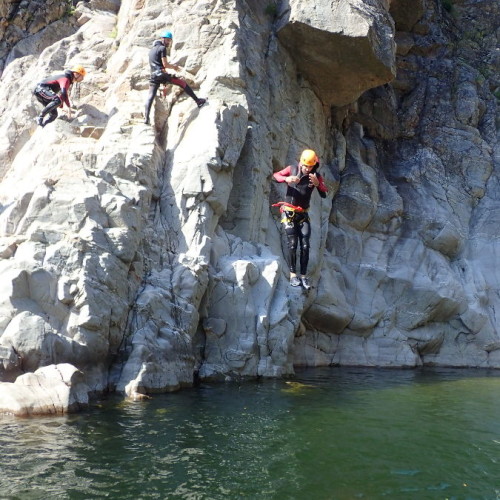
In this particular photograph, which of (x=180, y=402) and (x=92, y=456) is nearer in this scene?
(x=92, y=456)

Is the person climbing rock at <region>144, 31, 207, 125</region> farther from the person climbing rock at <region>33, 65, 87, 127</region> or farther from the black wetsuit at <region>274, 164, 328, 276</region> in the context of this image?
the black wetsuit at <region>274, 164, 328, 276</region>

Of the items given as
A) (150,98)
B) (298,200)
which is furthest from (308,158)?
(150,98)

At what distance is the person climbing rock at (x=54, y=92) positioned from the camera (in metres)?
16.2

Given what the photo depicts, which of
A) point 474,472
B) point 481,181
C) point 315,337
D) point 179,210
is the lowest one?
point 474,472

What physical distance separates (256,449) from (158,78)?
37.1ft

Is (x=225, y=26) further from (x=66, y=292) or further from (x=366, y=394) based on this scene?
(x=366, y=394)

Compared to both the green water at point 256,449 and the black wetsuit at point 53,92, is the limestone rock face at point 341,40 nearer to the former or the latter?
the black wetsuit at point 53,92

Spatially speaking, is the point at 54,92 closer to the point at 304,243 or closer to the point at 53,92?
the point at 53,92

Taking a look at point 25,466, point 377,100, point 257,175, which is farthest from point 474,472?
point 377,100

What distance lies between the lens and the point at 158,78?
1578cm

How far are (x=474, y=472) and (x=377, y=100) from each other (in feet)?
66.8

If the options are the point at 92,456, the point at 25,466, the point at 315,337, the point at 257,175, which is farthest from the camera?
the point at 315,337

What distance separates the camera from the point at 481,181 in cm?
2555

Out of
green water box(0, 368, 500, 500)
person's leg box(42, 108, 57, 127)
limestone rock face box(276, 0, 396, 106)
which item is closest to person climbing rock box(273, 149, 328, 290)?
green water box(0, 368, 500, 500)
